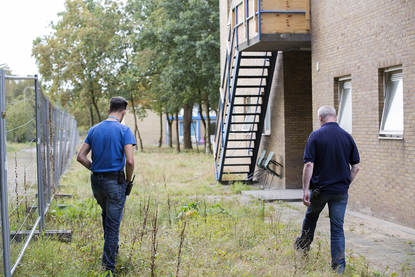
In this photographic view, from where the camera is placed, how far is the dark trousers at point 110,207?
5906 millimetres

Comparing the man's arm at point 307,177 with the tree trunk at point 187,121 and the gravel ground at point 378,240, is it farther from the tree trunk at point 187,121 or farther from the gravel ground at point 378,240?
the tree trunk at point 187,121

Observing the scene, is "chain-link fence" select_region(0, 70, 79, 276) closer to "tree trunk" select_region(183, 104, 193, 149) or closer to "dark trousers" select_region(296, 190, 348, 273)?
"dark trousers" select_region(296, 190, 348, 273)

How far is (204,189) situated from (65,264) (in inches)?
350

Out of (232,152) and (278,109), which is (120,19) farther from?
(278,109)

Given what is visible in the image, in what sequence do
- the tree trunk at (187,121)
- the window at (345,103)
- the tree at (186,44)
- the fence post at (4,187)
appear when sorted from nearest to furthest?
the fence post at (4,187)
the window at (345,103)
the tree at (186,44)
the tree trunk at (187,121)

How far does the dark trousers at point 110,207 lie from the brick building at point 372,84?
17.3 ft

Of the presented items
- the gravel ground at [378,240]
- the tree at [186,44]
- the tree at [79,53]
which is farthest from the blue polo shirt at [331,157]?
the tree at [79,53]

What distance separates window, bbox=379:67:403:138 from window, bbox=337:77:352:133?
5.06 ft

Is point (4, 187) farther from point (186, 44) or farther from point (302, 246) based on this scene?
point (186, 44)

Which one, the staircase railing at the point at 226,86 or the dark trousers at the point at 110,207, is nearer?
the dark trousers at the point at 110,207

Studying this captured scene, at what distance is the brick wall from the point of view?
8.96 metres

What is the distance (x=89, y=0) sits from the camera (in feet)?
151

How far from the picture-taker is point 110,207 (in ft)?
19.5

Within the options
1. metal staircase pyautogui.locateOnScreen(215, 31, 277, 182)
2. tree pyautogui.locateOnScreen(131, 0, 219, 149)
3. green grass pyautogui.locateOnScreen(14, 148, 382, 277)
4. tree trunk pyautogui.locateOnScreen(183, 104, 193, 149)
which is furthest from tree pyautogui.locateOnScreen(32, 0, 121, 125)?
green grass pyautogui.locateOnScreen(14, 148, 382, 277)
